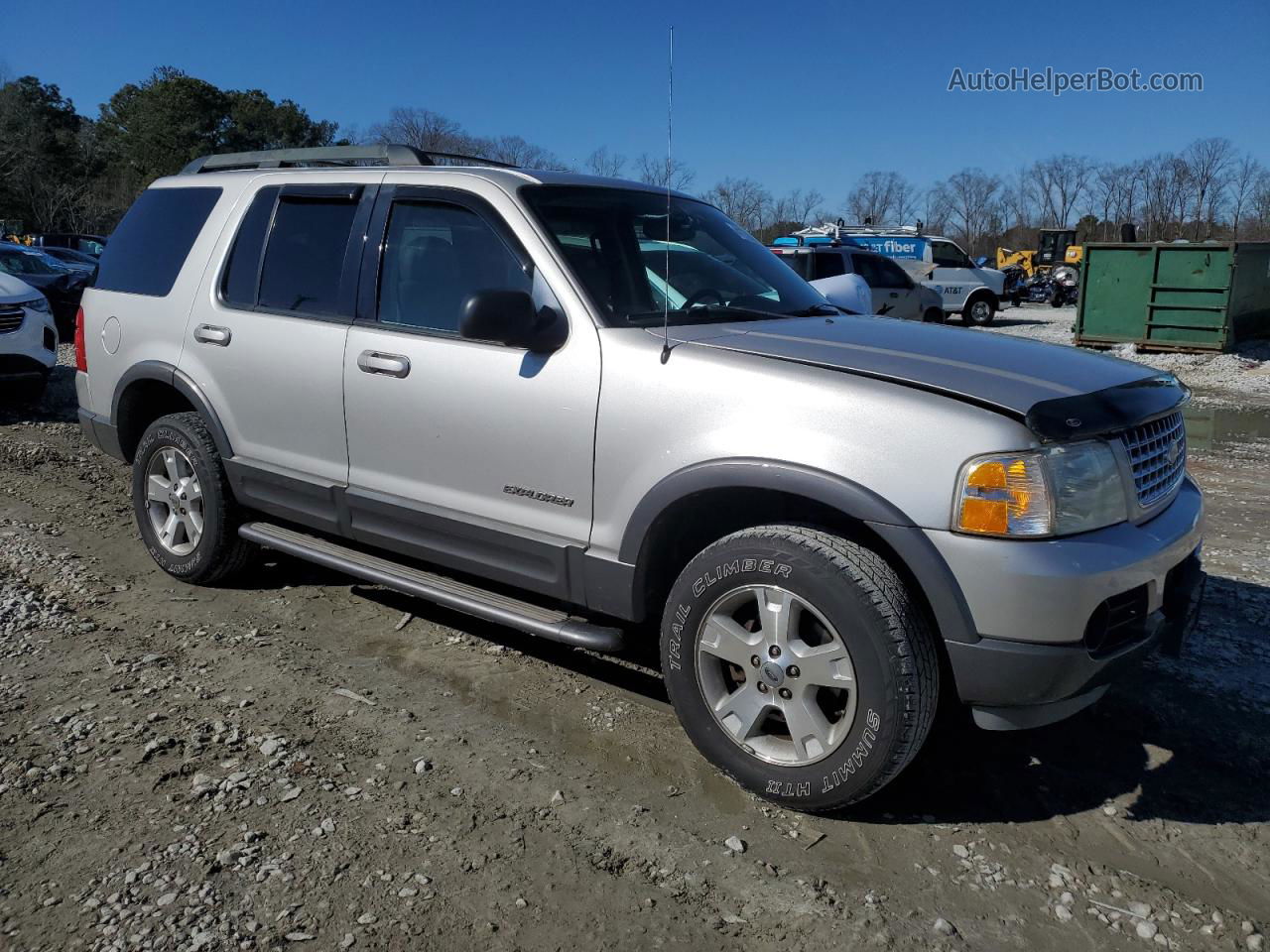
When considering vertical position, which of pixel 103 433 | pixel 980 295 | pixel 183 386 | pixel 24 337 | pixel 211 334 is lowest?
pixel 980 295

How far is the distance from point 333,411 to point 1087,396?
2801mm

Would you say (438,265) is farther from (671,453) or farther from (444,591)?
(671,453)

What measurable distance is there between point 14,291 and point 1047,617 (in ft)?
32.8

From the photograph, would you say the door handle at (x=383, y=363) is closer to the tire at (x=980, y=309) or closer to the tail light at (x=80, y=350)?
the tail light at (x=80, y=350)

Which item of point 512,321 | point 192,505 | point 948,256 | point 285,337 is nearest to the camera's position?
point 512,321

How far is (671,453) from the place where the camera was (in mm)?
3199

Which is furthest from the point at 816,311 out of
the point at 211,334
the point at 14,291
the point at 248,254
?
the point at 14,291

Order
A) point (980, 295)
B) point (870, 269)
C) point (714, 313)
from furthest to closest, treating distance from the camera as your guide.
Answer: point (980, 295) < point (870, 269) < point (714, 313)

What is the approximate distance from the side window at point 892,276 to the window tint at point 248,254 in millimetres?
14882

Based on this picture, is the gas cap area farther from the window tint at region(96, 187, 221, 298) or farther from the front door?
the front door

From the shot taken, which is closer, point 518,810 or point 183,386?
point 518,810

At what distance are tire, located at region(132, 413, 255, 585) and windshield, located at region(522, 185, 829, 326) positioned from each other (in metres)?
2.07

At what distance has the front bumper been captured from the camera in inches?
106

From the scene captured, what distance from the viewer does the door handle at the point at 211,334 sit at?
455cm
